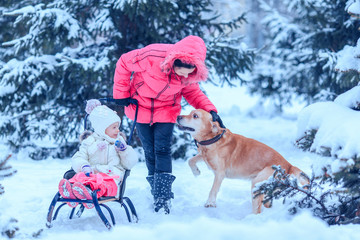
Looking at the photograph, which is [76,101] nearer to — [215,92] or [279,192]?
[279,192]

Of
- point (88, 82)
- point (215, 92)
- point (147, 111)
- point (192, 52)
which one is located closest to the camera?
point (192, 52)

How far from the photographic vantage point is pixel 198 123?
4551mm

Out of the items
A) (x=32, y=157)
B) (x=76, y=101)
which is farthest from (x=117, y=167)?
(x=32, y=157)

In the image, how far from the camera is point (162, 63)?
3971 mm

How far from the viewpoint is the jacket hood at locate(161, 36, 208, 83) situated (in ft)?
12.7

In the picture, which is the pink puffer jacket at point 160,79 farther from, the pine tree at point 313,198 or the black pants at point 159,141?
the pine tree at point 313,198

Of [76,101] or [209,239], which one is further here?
[76,101]

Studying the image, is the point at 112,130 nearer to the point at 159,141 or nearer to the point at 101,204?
the point at 159,141

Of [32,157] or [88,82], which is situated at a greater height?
[88,82]

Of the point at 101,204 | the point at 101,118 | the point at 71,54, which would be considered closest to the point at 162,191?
the point at 101,204

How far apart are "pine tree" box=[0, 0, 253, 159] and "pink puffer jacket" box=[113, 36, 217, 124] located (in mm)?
2109

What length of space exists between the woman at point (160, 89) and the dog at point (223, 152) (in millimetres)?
182

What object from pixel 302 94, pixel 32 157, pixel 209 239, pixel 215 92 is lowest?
pixel 209 239

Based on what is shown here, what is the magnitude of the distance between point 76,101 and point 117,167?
3.74 meters
